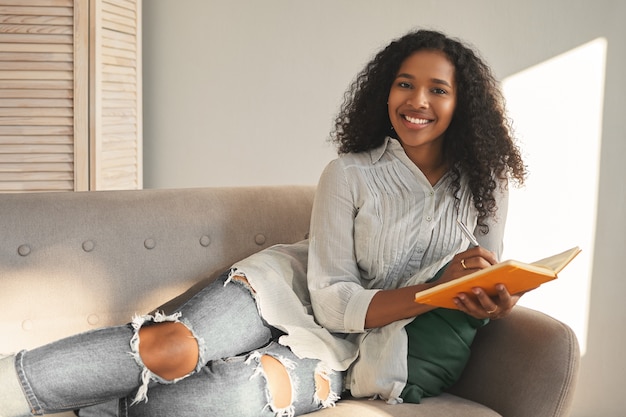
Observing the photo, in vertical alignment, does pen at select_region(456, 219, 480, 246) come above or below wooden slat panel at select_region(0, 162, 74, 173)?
below

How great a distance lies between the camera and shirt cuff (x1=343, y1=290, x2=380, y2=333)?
69.9 inches

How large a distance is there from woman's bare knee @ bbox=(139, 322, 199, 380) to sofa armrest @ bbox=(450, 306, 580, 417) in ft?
2.01

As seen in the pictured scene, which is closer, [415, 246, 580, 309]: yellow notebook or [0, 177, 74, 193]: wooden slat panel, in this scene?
[415, 246, 580, 309]: yellow notebook

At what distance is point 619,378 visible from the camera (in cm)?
303

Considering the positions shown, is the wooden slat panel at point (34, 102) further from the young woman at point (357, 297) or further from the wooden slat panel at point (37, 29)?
the young woman at point (357, 297)

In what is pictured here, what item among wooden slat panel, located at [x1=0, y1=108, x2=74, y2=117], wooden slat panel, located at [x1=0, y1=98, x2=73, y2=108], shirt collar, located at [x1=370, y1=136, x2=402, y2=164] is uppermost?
wooden slat panel, located at [x1=0, y1=98, x2=73, y2=108]

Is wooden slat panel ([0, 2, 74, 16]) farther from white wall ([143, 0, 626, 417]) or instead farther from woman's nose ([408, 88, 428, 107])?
woman's nose ([408, 88, 428, 107])

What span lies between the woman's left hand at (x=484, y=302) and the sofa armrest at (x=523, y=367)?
0.10 m

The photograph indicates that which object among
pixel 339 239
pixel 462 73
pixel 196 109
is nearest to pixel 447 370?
pixel 339 239

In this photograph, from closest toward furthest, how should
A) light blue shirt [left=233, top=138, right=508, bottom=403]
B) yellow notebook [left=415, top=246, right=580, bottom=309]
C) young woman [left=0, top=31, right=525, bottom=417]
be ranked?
yellow notebook [left=415, top=246, right=580, bottom=309] → young woman [left=0, top=31, right=525, bottom=417] → light blue shirt [left=233, top=138, right=508, bottom=403]

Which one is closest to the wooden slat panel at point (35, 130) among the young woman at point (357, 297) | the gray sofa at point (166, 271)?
the gray sofa at point (166, 271)

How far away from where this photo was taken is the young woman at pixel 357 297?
5.21ft

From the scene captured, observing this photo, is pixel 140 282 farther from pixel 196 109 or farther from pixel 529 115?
pixel 529 115

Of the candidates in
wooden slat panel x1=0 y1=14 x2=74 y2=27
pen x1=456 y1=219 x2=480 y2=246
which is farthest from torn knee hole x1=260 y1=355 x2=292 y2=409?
wooden slat panel x1=0 y1=14 x2=74 y2=27
